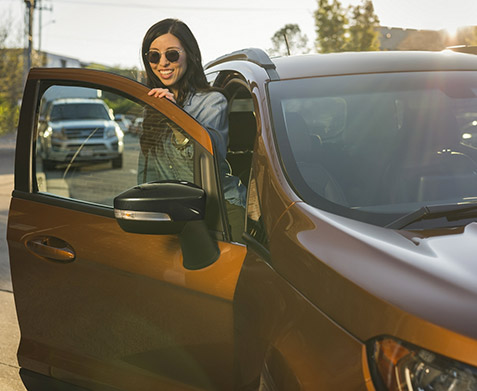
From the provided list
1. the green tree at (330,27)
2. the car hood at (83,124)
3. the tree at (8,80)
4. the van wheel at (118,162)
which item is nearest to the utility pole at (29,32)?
the tree at (8,80)

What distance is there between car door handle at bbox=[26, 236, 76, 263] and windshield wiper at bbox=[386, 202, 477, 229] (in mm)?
1281

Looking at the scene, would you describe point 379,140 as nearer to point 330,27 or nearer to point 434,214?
point 434,214

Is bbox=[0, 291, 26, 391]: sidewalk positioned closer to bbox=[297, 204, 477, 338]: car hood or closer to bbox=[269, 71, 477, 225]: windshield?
bbox=[269, 71, 477, 225]: windshield

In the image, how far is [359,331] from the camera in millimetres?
1631

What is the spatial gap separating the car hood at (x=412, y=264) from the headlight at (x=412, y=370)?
7 cm

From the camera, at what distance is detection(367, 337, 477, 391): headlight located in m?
1.44

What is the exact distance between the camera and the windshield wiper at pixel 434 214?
2.03 m

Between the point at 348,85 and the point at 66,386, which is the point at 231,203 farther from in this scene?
the point at 66,386

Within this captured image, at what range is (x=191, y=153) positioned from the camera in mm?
2549

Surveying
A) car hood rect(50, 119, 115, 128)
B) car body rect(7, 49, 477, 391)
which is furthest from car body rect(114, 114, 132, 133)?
car hood rect(50, 119, 115, 128)

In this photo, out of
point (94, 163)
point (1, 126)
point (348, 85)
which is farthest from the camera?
point (1, 126)

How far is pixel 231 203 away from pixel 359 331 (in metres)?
1.00

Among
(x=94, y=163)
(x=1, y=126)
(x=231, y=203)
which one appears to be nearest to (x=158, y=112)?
(x=231, y=203)

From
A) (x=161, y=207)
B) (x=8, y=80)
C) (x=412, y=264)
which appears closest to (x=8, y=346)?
(x=161, y=207)
